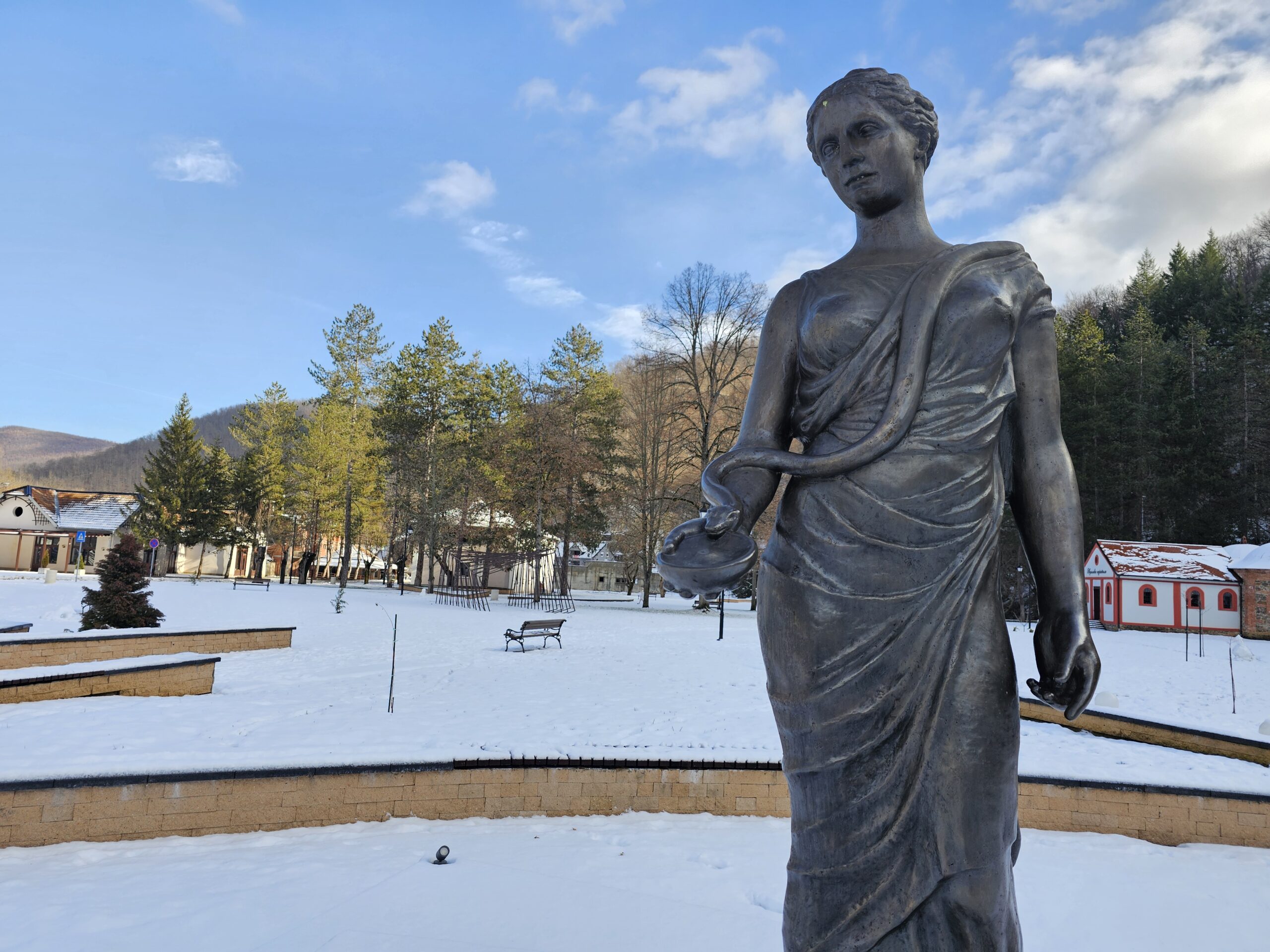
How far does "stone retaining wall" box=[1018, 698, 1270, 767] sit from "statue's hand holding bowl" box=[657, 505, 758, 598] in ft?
23.4

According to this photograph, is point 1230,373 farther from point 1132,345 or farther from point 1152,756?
point 1152,756

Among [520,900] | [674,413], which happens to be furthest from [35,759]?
[674,413]

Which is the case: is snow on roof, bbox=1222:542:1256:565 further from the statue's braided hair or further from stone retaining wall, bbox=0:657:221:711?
the statue's braided hair

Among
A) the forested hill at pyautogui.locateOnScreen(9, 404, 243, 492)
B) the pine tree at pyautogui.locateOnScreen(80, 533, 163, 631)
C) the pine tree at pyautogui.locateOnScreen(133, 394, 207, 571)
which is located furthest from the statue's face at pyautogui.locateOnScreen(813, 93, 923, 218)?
the forested hill at pyautogui.locateOnScreen(9, 404, 243, 492)

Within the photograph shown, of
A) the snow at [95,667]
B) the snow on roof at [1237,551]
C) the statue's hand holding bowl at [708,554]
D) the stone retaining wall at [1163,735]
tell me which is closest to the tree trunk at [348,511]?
the snow at [95,667]

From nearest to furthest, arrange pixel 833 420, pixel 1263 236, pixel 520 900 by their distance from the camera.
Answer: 1. pixel 833 420
2. pixel 520 900
3. pixel 1263 236

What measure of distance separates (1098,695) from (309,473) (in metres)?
41.1

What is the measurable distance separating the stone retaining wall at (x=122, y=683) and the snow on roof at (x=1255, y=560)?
120 ft

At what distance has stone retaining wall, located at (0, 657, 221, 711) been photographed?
336 inches

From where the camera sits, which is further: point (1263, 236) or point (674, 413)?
point (1263, 236)

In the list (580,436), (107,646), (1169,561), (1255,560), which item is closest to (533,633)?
(107,646)

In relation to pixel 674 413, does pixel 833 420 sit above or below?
below

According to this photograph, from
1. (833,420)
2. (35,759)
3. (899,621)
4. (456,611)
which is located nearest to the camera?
(899,621)

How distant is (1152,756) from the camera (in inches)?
323
